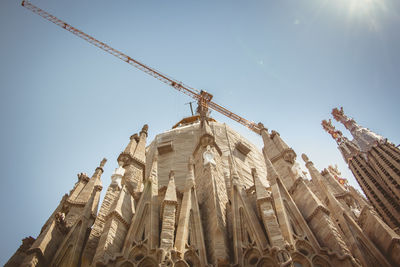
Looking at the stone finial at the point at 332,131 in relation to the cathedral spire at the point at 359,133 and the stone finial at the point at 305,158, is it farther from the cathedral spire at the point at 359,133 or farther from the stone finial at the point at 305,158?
the stone finial at the point at 305,158

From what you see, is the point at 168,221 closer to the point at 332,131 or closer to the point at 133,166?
the point at 133,166

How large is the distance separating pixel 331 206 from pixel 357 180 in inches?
1387

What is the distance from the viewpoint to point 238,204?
12.1 metres

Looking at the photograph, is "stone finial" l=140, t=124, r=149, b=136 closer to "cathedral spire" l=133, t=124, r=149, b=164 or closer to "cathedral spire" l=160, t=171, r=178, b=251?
"cathedral spire" l=133, t=124, r=149, b=164

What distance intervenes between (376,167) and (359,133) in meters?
9.89

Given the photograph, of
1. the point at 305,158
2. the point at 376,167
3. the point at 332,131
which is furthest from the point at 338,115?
the point at 305,158

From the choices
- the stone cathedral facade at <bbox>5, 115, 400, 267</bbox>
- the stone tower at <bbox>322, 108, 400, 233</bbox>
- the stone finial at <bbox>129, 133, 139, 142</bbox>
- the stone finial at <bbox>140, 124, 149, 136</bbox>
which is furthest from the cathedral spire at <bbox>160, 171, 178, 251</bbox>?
the stone tower at <bbox>322, 108, 400, 233</bbox>

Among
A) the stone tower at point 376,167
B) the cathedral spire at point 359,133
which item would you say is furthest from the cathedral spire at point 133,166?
the cathedral spire at point 359,133

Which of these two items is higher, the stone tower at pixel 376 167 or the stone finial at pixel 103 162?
the stone tower at pixel 376 167

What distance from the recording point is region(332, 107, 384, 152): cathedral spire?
45.8 metres

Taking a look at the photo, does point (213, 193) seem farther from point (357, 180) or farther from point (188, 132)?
point (357, 180)

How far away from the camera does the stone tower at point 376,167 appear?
3684 centimetres

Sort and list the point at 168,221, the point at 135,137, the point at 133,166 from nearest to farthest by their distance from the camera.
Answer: the point at 168,221
the point at 133,166
the point at 135,137

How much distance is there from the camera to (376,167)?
41.9m
